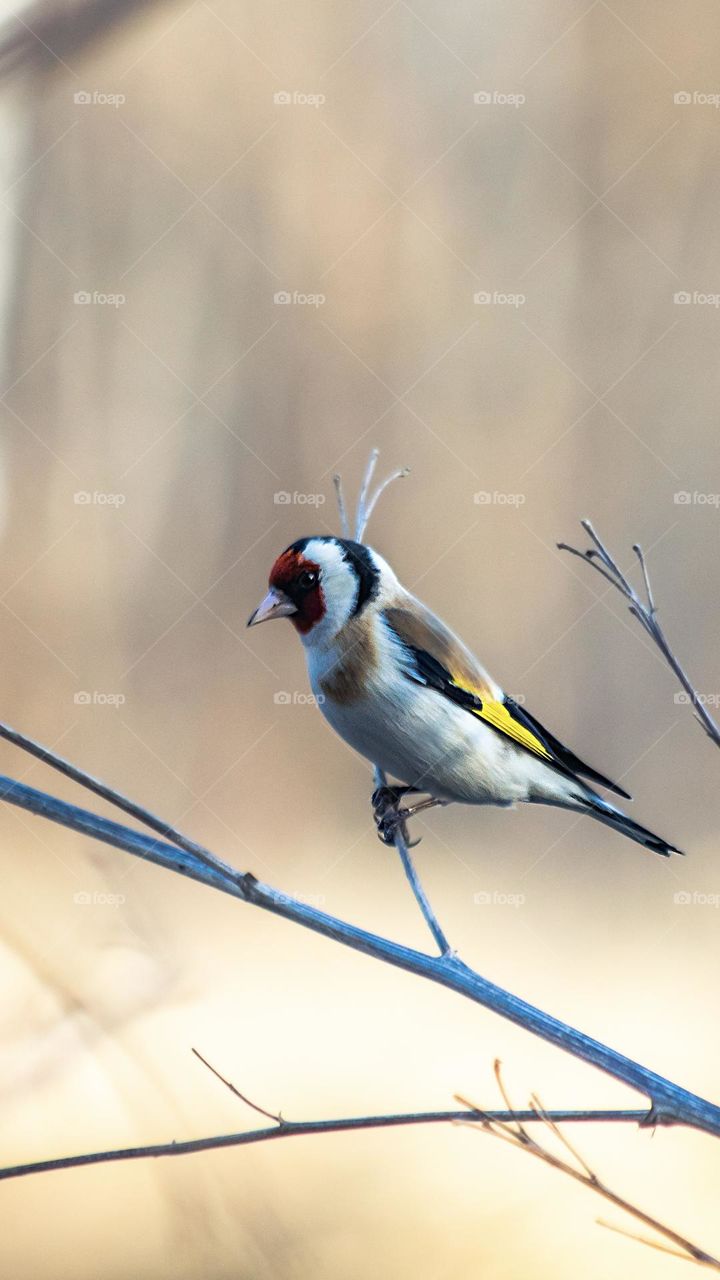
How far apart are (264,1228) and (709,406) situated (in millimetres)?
3827

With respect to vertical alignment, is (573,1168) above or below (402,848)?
below

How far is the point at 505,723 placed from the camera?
1.97 metres

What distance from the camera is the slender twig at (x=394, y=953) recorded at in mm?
951

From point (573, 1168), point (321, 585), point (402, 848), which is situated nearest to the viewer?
point (573, 1168)

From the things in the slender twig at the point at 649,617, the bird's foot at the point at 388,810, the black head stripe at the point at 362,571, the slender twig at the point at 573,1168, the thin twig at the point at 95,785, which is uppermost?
the black head stripe at the point at 362,571

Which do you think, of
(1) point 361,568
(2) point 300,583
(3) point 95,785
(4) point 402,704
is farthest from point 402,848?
(3) point 95,785

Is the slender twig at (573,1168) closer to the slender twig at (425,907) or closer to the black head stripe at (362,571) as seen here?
the slender twig at (425,907)

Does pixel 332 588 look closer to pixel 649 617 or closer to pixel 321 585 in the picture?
pixel 321 585

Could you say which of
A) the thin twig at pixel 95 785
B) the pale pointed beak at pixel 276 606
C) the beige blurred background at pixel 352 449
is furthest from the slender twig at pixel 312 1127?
the beige blurred background at pixel 352 449

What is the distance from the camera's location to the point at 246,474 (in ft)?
15.5

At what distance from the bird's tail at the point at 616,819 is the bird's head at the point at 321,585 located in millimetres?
507

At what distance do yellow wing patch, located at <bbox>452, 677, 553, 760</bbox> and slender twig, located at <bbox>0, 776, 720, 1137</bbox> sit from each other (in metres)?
0.85

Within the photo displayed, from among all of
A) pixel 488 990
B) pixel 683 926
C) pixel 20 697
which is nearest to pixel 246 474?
pixel 20 697

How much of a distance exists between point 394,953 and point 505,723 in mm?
938
